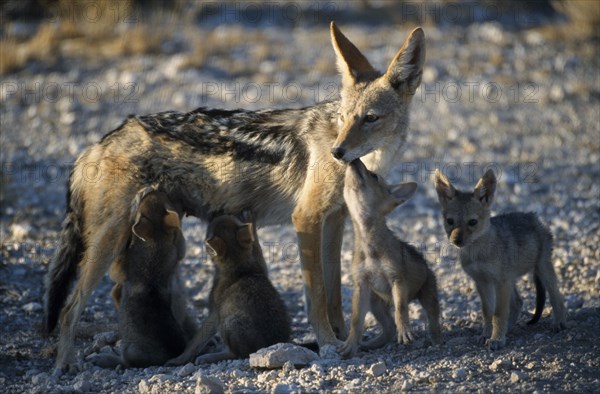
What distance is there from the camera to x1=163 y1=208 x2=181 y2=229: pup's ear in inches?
300

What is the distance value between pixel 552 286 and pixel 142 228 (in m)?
3.40

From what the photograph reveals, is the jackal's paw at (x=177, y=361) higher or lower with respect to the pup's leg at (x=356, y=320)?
lower

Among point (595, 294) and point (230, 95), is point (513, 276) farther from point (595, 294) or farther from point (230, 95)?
point (230, 95)

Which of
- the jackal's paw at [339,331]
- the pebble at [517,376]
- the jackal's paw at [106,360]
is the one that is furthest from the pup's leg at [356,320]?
the jackal's paw at [106,360]

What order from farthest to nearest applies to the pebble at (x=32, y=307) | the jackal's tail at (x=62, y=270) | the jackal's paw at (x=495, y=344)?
the pebble at (x=32, y=307) → the jackal's tail at (x=62, y=270) → the jackal's paw at (x=495, y=344)

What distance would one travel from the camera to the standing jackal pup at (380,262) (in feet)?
22.9

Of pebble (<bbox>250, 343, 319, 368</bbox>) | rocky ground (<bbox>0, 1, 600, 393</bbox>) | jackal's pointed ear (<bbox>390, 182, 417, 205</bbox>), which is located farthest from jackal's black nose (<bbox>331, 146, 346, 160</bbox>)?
pebble (<bbox>250, 343, 319, 368</bbox>)

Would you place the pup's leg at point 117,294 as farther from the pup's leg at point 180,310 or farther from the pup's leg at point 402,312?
the pup's leg at point 402,312

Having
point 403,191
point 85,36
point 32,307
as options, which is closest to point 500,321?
point 403,191

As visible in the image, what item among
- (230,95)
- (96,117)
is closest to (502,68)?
(230,95)

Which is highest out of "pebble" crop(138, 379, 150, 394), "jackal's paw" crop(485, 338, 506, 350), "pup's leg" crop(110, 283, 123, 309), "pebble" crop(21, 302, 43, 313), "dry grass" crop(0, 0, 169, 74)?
"dry grass" crop(0, 0, 169, 74)

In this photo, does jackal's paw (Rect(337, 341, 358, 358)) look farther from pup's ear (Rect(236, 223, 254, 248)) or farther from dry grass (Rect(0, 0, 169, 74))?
dry grass (Rect(0, 0, 169, 74))

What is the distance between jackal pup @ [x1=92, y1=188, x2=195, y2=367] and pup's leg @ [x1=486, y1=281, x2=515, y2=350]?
246 cm

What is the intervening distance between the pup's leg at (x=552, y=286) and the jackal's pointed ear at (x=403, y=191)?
1.27 metres
